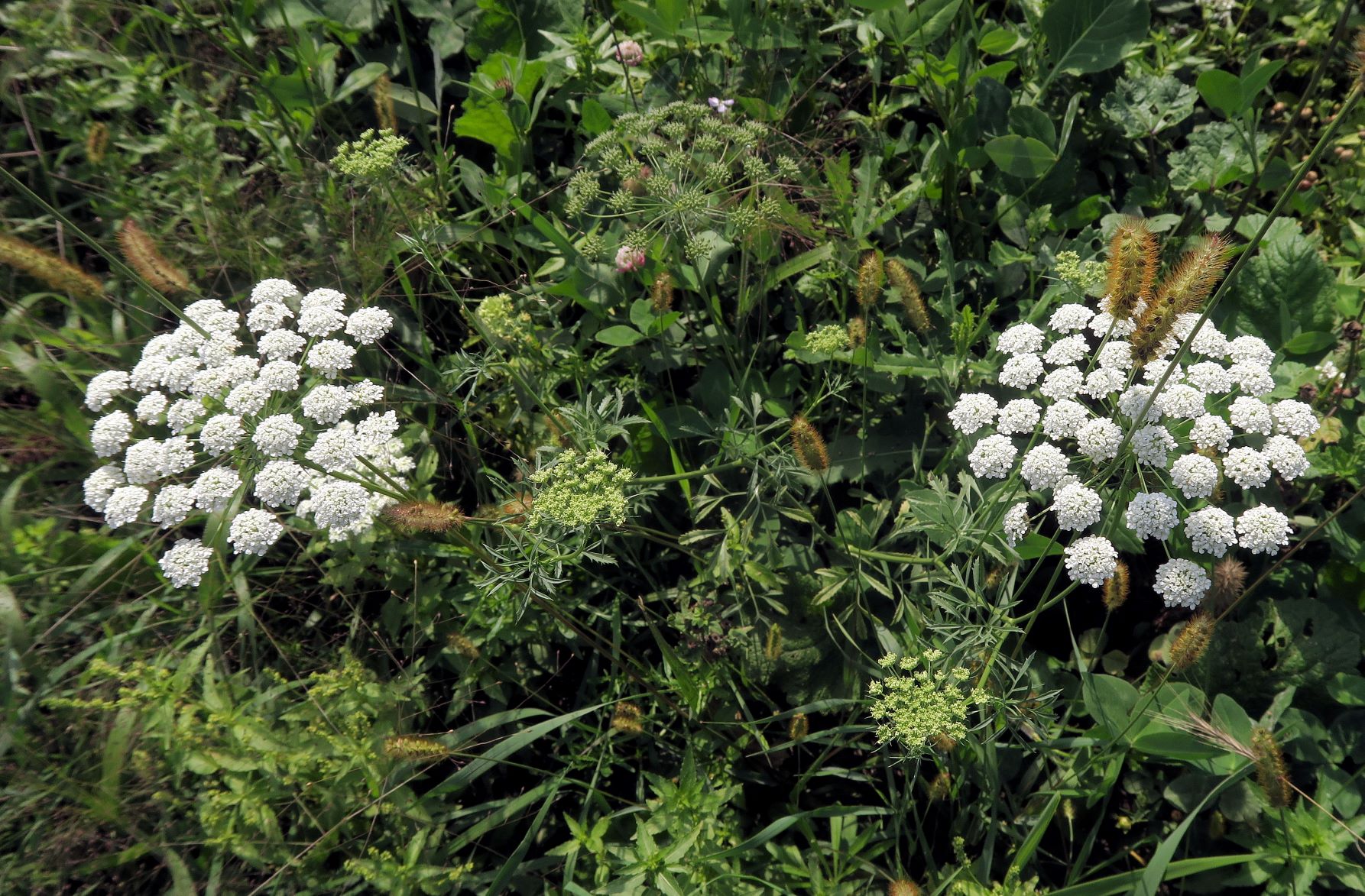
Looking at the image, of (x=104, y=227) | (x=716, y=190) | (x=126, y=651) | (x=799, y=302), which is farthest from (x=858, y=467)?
(x=104, y=227)

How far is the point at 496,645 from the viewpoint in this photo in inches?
162

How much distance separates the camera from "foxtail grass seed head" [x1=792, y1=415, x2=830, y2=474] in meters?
3.52

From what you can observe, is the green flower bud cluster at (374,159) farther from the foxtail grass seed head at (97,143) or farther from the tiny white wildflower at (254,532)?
the foxtail grass seed head at (97,143)

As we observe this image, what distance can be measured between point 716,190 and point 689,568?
2.01 metres

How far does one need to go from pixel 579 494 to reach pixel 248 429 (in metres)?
1.28

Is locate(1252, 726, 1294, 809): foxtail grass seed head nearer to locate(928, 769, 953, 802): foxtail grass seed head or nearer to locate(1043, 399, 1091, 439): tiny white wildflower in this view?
locate(928, 769, 953, 802): foxtail grass seed head

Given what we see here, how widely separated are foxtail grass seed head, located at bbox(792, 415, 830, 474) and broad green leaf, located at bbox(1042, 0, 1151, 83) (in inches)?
95.8

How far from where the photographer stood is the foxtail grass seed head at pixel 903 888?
11.1 ft

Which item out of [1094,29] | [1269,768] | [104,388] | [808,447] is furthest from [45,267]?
[1269,768]

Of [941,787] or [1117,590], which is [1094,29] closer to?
[1117,590]

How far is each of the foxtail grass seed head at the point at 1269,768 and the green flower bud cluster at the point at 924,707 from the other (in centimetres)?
104

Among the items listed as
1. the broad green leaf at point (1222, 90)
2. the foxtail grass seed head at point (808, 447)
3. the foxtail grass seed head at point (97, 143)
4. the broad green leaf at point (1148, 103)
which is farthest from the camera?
the foxtail grass seed head at point (97, 143)

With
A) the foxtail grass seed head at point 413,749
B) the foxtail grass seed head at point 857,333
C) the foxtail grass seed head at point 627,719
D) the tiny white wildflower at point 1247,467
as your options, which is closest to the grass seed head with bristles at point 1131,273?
the tiny white wildflower at point 1247,467

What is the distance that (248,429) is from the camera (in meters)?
3.37
